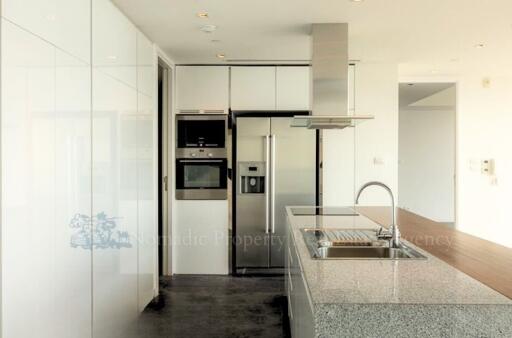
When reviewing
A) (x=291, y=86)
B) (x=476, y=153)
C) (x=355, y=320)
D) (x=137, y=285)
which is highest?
(x=291, y=86)

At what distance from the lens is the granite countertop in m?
1.35

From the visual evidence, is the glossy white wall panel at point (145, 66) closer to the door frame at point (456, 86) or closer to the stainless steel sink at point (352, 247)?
the stainless steel sink at point (352, 247)

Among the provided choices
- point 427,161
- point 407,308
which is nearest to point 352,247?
point 407,308

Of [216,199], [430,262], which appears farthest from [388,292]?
[216,199]

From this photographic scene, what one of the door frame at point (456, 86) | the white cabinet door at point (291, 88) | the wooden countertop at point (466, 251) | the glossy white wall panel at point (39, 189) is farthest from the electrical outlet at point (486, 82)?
the glossy white wall panel at point (39, 189)

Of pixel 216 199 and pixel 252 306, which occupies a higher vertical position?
pixel 216 199

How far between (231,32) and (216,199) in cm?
197

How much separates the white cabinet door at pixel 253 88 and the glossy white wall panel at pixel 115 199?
1.67 m

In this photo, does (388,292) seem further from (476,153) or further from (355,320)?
(476,153)

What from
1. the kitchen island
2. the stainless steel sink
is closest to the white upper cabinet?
the stainless steel sink

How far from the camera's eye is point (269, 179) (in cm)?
466

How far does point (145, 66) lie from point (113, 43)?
0.80 meters

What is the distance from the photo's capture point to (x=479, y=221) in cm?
568

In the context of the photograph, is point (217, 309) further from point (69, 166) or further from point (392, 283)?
point (392, 283)
